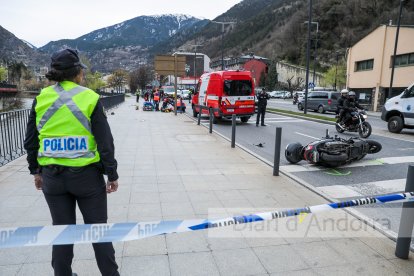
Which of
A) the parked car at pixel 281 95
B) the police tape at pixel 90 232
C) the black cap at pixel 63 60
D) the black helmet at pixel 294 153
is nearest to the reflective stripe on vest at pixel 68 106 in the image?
the black cap at pixel 63 60

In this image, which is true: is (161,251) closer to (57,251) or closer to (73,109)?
(57,251)

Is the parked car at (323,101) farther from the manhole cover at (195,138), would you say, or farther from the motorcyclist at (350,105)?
the manhole cover at (195,138)

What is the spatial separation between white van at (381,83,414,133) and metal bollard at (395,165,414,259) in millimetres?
11115

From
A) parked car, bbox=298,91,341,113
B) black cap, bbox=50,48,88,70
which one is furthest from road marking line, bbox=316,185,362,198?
parked car, bbox=298,91,341,113

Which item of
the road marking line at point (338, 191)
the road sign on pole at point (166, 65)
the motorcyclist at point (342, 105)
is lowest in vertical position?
the road marking line at point (338, 191)

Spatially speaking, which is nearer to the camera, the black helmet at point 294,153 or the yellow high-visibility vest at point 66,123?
the yellow high-visibility vest at point 66,123

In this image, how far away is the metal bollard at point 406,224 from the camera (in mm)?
3131

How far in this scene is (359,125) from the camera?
12.2m

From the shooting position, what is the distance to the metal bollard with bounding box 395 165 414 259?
313 cm

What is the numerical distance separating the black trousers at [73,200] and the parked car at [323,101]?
25.4m

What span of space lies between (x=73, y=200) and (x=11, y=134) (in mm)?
6164

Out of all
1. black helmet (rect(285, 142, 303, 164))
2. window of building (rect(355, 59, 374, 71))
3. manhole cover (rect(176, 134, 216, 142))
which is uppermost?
window of building (rect(355, 59, 374, 71))

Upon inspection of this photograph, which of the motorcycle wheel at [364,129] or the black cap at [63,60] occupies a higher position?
the black cap at [63,60]

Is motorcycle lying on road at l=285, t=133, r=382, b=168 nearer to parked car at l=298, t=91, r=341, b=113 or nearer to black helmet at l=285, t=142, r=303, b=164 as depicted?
black helmet at l=285, t=142, r=303, b=164
